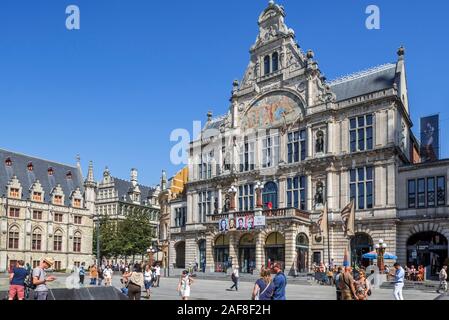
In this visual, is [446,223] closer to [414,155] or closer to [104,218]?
[414,155]

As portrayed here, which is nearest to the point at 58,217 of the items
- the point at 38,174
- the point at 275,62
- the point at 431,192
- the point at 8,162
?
the point at 38,174

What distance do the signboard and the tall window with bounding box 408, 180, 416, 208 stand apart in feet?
19.5

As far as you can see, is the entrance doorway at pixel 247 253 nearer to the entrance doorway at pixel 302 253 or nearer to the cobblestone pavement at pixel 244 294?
the entrance doorway at pixel 302 253

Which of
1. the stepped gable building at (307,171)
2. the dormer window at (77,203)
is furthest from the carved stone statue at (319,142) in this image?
the dormer window at (77,203)

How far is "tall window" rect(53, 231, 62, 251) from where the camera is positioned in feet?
248

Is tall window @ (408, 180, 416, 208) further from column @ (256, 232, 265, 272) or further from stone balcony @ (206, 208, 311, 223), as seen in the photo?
column @ (256, 232, 265, 272)

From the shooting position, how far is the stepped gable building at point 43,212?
70.8 m

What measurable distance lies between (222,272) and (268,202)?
9191 mm

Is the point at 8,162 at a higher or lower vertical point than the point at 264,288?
higher

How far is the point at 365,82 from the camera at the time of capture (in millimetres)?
53688

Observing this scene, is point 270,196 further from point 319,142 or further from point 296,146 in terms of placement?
point 319,142

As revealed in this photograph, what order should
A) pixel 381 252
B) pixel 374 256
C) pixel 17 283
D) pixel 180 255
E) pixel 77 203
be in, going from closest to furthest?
pixel 17 283 < pixel 381 252 < pixel 374 256 < pixel 180 255 < pixel 77 203

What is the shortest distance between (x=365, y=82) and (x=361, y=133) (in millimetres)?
6328

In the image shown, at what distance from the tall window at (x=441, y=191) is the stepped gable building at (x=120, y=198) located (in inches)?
2546
